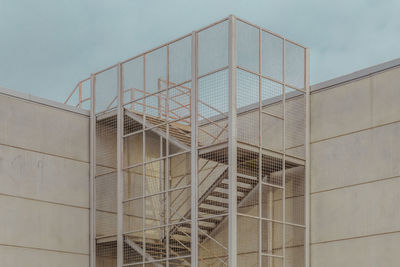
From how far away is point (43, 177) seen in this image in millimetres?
26672

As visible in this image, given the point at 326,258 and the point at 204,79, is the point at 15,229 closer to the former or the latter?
the point at 204,79

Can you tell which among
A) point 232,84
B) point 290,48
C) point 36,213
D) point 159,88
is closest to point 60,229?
point 36,213

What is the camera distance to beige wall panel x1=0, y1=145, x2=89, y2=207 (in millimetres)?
25720

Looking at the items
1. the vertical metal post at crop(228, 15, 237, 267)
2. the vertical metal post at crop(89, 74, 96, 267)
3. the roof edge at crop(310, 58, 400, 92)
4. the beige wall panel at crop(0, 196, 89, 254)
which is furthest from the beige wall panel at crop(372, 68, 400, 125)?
the beige wall panel at crop(0, 196, 89, 254)

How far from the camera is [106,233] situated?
2758 cm

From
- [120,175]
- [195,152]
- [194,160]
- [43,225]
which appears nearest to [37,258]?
[43,225]

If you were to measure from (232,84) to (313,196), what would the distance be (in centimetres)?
457

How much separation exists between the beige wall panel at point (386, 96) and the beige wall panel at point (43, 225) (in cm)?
1118

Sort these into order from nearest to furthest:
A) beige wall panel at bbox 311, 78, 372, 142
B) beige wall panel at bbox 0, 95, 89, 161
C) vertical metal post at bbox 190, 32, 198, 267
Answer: beige wall panel at bbox 311, 78, 372, 142, vertical metal post at bbox 190, 32, 198, 267, beige wall panel at bbox 0, 95, 89, 161

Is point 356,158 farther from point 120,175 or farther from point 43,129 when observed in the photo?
point 43,129

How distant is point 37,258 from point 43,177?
282 centimetres

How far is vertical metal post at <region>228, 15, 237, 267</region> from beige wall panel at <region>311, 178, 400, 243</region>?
3018mm

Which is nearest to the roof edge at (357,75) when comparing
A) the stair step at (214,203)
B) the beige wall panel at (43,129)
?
the stair step at (214,203)

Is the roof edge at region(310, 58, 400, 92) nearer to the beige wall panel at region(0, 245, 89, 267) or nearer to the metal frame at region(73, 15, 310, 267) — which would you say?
the metal frame at region(73, 15, 310, 267)
